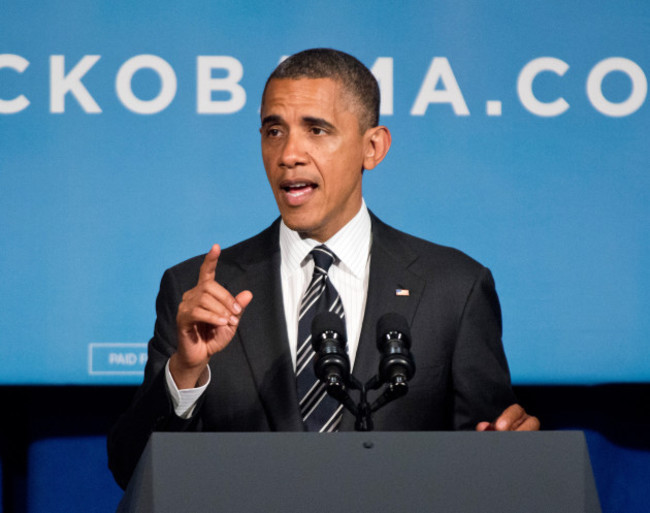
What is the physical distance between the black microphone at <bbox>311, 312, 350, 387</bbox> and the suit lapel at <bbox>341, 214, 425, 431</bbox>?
465 millimetres

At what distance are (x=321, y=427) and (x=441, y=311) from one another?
39cm

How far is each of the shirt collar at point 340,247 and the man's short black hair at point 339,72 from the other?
10.2 inches

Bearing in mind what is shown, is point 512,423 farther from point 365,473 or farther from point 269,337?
point 269,337

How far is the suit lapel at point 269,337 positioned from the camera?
7.02 ft

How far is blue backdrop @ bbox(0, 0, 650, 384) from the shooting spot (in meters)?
2.97

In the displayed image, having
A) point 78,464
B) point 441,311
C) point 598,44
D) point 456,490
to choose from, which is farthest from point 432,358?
point 78,464

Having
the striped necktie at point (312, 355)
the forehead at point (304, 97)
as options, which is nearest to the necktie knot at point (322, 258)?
the striped necktie at point (312, 355)

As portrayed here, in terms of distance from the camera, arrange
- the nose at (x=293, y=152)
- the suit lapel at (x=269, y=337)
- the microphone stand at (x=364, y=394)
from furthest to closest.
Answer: the nose at (x=293, y=152)
the suit lapel at (x=269, y=337)
the microphone stand at (x=364, y=394)

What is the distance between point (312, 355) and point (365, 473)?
79 cm

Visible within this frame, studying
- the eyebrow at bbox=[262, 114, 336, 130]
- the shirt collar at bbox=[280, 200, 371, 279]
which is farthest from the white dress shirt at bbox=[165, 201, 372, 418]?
the eyebrow at bbox=[262, 114, 336, 130]

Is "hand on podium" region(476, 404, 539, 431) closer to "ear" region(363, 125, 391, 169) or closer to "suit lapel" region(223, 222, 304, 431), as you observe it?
"suit lapel" region(223, 222, 304, 431)

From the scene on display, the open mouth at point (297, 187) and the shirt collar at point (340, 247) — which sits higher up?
the open mouth at point (297, 187)

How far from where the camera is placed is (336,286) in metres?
2.31

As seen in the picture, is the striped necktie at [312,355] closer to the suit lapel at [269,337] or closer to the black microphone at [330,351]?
the suit lapel at [269,337]
